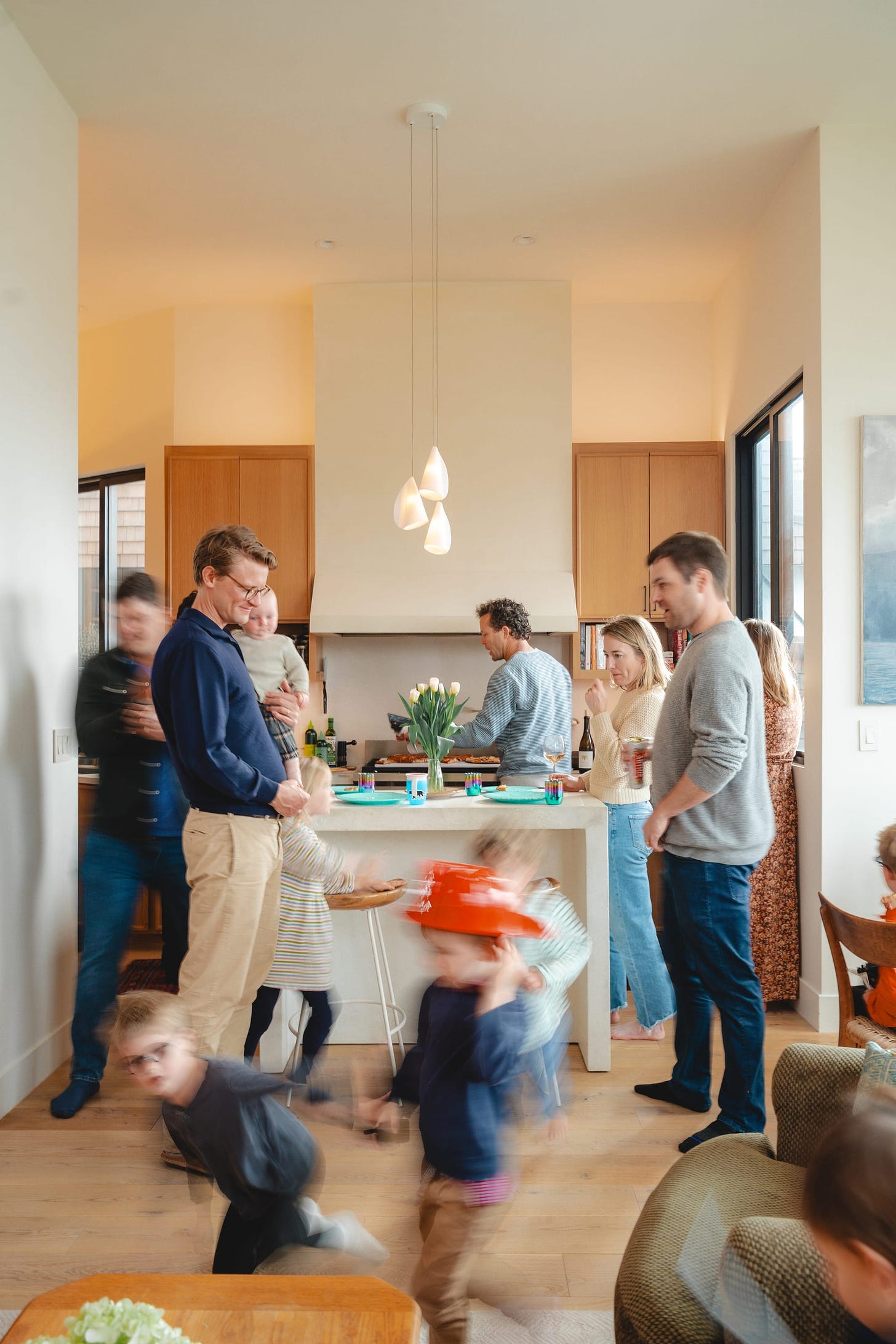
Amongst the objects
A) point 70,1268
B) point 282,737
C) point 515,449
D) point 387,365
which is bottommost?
point 70,1268

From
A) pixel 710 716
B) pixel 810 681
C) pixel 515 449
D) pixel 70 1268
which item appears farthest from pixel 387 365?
pixel 70 1268

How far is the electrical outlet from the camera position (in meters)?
3.29

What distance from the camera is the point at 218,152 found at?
389 cm

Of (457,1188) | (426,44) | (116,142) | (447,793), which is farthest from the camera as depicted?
(116,142)

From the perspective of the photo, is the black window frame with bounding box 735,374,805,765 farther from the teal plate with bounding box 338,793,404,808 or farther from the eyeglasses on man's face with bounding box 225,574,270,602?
the eyeglasses on man's face with bounding box 225,574,270,602

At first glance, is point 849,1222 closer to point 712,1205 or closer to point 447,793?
point 712,1205

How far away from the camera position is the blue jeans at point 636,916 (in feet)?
11.4

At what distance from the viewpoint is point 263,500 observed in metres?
5.34

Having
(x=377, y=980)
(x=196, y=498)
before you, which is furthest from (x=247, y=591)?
(x=196, y=498)

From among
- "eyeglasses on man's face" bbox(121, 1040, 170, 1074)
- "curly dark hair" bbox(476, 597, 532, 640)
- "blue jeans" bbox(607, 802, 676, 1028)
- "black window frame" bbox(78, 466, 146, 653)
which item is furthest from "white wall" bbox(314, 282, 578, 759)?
"eyeglasses on man's face" bbox(121, 1040, 170, 1074)

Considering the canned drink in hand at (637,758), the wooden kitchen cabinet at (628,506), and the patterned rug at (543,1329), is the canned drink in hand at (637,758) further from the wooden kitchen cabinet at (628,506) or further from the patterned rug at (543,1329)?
the wooden kitchen cabinet at (628,506)

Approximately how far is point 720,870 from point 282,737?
1269 millimetres

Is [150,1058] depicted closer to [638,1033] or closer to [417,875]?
[417,875]

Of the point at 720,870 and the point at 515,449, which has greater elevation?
the point at 515,449
